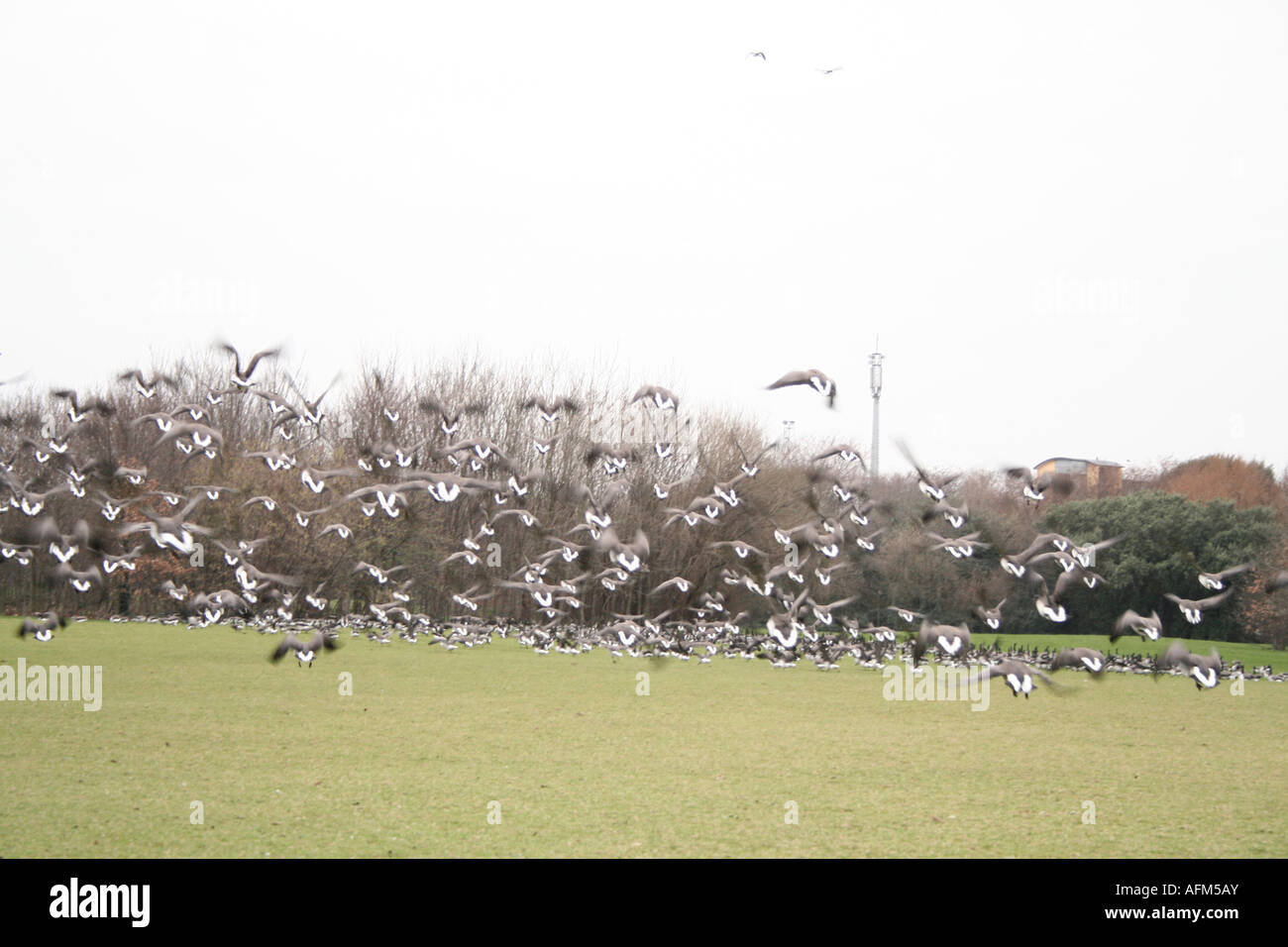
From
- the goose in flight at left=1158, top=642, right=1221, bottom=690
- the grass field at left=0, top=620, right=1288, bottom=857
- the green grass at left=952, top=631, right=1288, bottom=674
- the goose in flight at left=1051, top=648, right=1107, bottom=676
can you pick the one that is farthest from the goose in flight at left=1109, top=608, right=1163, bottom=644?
the green grass at left=952, top=631, right=1288, bottom=674

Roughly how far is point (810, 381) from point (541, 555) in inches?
878

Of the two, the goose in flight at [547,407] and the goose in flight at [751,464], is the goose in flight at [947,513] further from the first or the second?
the goose in flight at [547,407]

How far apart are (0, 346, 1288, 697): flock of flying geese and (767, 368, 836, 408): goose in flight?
0.04 meters

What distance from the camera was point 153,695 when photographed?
20.2 meters

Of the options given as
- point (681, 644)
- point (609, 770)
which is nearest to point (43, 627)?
point (681, 644)

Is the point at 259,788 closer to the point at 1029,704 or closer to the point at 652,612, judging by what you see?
the point at 1029,704

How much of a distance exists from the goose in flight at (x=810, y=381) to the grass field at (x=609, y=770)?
18.4ft

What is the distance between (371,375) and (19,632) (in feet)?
102

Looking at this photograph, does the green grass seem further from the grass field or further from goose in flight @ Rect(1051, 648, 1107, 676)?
goose in flight @ Rect(1051, 648, 1107, 676)

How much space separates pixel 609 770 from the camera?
14602mm

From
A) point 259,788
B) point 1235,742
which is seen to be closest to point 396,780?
point 259,788

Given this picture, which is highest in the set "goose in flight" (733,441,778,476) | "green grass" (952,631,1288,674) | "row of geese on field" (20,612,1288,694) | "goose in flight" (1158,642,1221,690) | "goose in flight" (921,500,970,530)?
"goose in flight" (733,441,778,476)

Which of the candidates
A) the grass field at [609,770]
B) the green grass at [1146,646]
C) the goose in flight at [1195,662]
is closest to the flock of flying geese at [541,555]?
the goose in flight at [1195,662]

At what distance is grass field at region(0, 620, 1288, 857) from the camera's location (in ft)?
36.0
